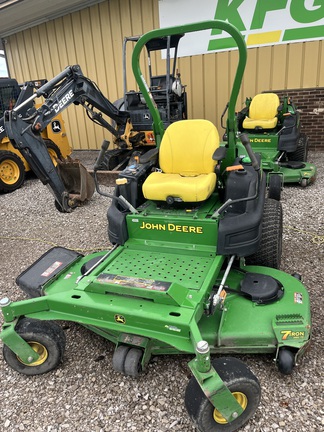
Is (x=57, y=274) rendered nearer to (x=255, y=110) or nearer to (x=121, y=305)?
(x=121, y=305)

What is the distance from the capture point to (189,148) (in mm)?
3047

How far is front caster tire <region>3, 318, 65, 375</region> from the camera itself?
7.34ft

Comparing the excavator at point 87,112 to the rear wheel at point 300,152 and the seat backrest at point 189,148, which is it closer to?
the seat backrest at point 189,148

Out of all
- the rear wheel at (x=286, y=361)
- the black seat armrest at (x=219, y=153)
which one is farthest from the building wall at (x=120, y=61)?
the rear wheel at (x=286, y=361)

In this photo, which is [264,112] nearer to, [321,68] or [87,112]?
[321,68]

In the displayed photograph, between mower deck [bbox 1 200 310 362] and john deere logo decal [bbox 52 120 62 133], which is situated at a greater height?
john deere logo decal [bbox 52 120 62 133]

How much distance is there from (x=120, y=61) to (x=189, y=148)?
6210 mm

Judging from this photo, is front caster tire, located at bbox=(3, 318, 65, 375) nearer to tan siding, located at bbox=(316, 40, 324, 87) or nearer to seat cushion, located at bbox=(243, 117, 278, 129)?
seat cushion, located at bbox=(243, 117, 278, 129)

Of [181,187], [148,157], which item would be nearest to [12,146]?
[148,157]

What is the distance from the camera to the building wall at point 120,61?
7188 mm

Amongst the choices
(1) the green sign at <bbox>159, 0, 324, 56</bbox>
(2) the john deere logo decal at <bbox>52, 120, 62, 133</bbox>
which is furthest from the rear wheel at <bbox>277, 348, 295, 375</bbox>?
(1) the green sign at <bbox>159, 0, 324, 56</bbox>

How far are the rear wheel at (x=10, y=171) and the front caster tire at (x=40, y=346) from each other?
15.4 feet

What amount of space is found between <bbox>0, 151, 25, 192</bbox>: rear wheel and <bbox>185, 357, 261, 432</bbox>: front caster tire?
5.64 metres

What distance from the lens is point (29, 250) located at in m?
4.18
